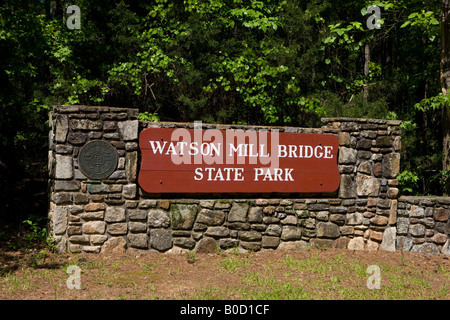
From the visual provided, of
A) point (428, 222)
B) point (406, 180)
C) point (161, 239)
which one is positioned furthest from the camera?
point (406, 180)

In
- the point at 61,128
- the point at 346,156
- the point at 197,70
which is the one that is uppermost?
the point at 197,70

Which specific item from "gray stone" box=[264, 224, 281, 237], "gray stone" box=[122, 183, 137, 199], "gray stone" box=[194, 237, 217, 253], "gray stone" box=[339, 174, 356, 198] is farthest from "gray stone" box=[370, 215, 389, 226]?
"gray stone" box=[122, 183, 137, 199]

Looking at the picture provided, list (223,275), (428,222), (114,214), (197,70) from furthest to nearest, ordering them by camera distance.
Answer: (197,70)
(428,222)
(114,214)
(223,275)

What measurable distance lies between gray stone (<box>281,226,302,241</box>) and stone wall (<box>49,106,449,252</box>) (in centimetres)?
1

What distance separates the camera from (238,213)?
6152mm

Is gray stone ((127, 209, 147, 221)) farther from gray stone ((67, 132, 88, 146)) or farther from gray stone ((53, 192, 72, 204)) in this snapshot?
gray stone ((67, 132, 88, 146))

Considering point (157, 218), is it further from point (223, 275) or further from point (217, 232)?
point (223, 275)

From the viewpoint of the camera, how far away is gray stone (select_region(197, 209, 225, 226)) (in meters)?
6.05

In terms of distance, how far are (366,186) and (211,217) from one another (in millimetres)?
2448

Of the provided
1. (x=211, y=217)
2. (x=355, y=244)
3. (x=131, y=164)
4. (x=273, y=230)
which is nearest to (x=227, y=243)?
(x=211, y=217)

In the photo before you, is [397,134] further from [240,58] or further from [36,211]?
[36,211]

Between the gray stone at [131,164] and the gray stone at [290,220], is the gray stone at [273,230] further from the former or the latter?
the gray stone at [131,164]
